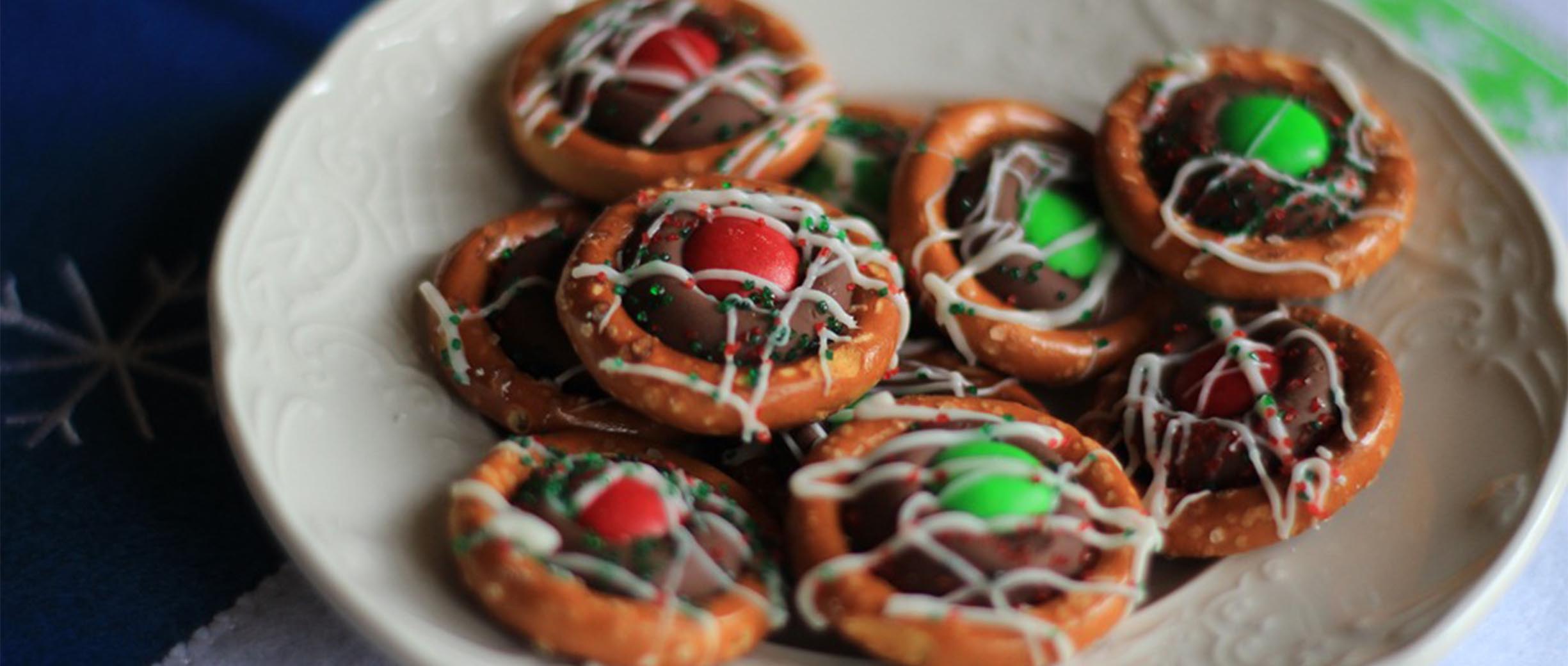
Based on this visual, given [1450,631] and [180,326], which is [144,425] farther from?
[1450,631]

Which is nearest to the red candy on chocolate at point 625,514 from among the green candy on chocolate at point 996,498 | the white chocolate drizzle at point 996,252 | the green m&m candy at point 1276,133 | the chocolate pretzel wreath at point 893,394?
the chocolate pretzel wreath at point 893,394

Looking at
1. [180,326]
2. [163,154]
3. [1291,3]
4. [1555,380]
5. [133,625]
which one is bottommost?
[133,625]

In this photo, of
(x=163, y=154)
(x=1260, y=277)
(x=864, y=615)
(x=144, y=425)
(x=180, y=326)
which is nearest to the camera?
(x=864, y=615)

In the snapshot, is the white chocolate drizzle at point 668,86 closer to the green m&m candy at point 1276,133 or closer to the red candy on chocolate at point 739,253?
the red candy on chocolate at point 739,253

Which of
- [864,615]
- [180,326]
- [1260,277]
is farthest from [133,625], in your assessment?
[1260,277]

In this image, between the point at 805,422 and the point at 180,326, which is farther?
the point at 180,326

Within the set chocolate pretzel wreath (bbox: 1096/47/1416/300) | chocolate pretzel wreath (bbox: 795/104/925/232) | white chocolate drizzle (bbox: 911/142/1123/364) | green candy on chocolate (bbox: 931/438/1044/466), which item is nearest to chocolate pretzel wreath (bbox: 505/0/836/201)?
chocolate pretzel wreath (bbox: 795/104/925/232)
